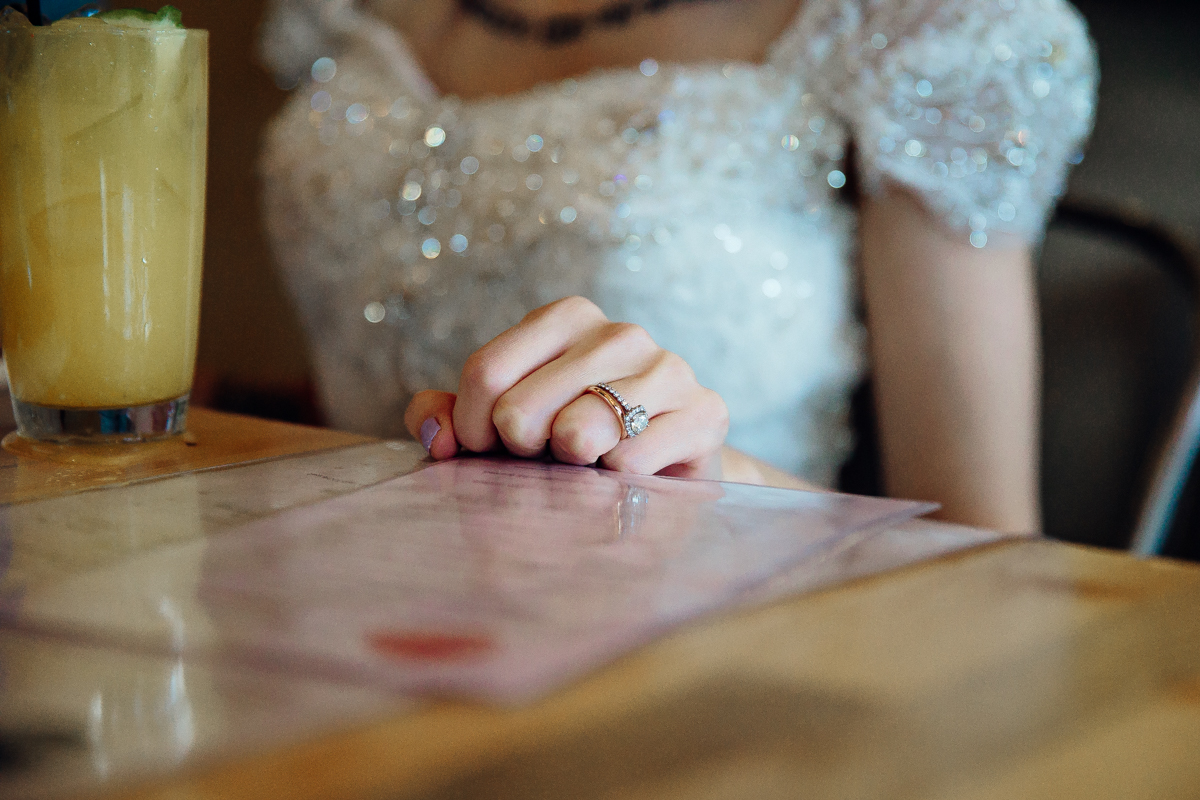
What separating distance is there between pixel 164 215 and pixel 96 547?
0.19 m

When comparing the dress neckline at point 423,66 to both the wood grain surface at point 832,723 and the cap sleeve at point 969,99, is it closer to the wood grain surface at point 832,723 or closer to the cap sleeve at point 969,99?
the cap sleeve at point 969,99

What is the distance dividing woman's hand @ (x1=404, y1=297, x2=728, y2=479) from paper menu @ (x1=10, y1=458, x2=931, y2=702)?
0.06 metres

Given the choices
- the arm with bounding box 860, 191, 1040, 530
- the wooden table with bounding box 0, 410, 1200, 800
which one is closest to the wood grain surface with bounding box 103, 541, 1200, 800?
the wooden table with bounding box 0, 410, 1200, 800

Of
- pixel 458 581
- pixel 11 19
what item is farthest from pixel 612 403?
pixel 11 19

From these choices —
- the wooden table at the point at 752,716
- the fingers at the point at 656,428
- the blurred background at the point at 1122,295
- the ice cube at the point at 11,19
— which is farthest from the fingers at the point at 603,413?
the blurred background at the point at 1122,295

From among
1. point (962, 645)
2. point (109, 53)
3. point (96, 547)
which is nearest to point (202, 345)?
point (109, 53)

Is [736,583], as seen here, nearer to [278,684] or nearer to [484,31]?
[278,684]

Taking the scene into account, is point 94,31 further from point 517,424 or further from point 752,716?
point 752,716

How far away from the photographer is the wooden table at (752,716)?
0.14 metres

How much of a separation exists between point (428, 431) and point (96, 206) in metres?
0.15

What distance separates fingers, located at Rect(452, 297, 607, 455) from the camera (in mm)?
368

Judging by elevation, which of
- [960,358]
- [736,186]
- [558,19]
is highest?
[558,19]

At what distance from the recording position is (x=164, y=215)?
401 mm

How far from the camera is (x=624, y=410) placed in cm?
37
